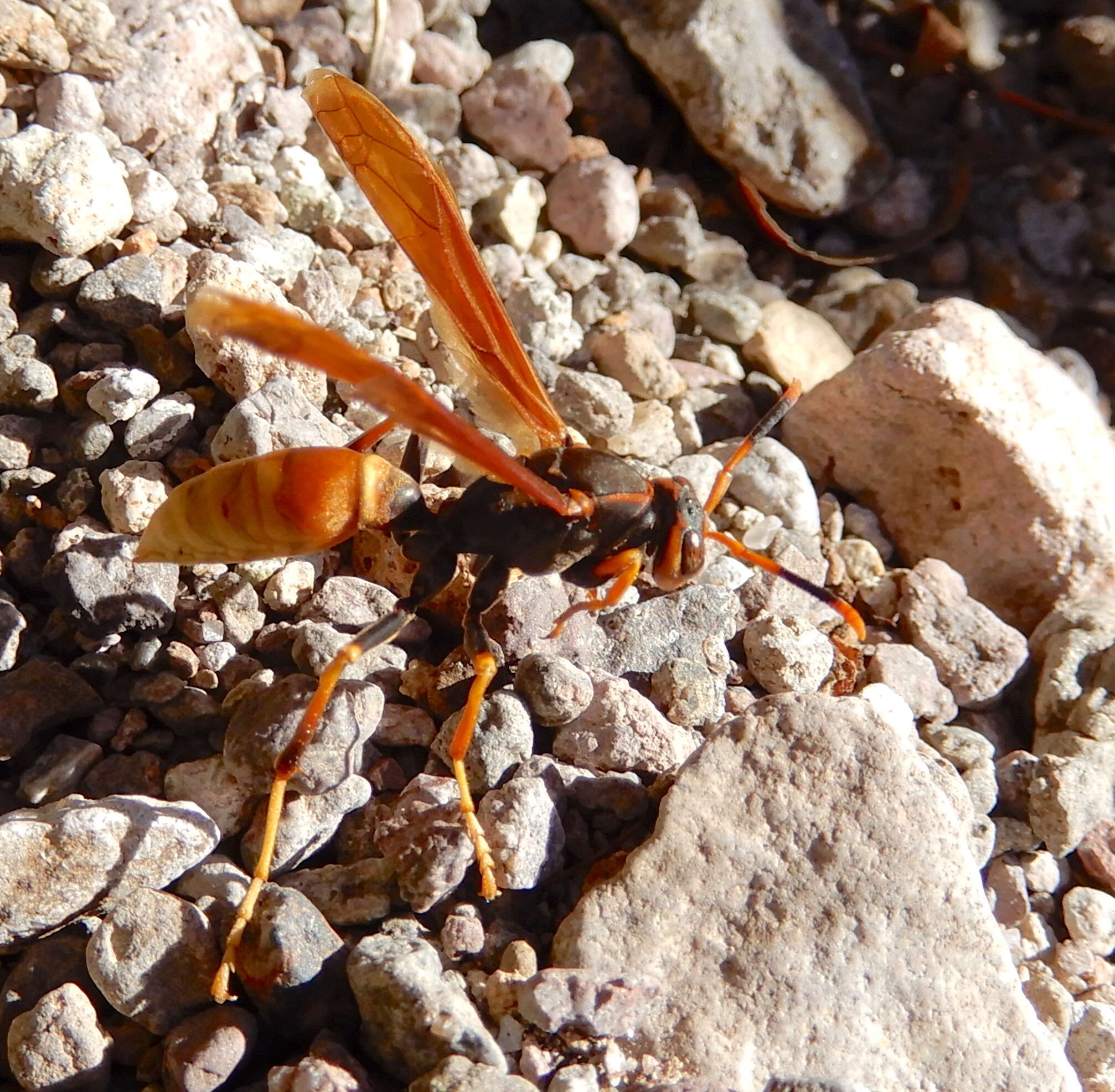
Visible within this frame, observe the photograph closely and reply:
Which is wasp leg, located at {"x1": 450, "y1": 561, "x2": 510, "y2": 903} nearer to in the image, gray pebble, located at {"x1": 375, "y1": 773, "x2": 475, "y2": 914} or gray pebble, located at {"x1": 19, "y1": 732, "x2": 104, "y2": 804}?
gray pebble, located at {"x1": 375, "y1": 773, "x2": 475, "y2": 914}

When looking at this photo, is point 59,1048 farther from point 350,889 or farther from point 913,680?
point 913,680

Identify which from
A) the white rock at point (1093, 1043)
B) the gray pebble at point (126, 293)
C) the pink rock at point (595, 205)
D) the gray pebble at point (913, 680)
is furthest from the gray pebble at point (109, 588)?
the white rock at point (1093, 1043)

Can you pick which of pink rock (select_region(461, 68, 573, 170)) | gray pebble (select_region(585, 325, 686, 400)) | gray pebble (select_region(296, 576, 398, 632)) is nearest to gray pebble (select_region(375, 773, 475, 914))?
gray pebble (select_region(296, 576, 398, 632))

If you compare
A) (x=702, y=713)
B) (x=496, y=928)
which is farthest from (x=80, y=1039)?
(x=702, y=713)

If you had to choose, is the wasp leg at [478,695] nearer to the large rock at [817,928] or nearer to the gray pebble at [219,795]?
the large rock at [817,928]

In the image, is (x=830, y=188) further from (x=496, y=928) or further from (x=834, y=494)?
(x=496, y=928)

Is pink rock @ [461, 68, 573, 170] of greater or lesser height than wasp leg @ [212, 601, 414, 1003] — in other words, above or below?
above
